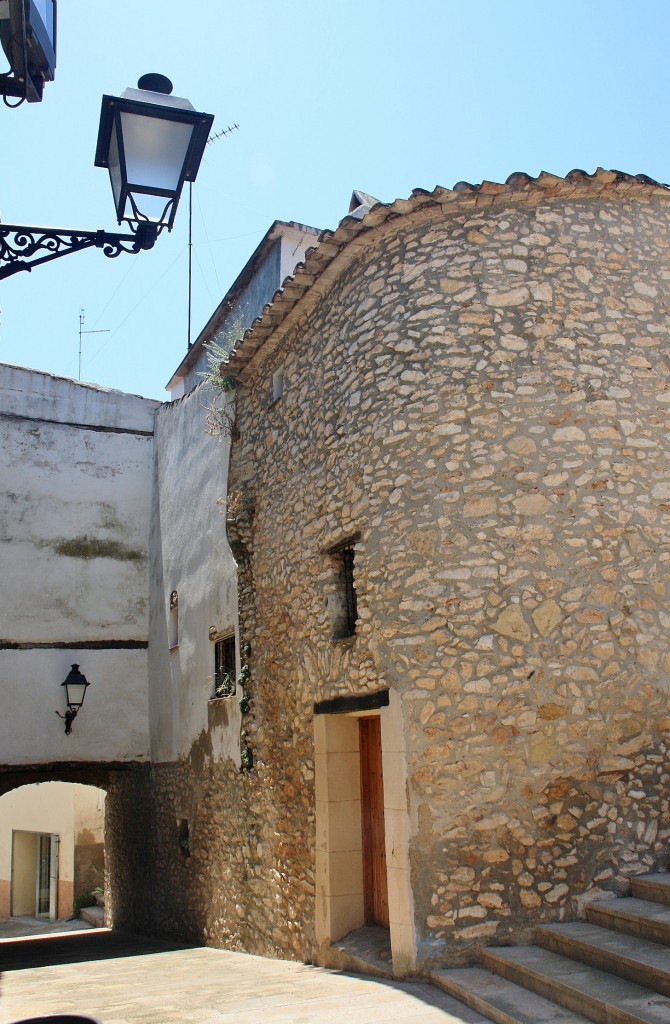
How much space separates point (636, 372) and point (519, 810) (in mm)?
3173

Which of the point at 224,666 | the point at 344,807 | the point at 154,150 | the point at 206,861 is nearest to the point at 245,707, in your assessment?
the point at 224,666

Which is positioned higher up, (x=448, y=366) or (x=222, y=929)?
(x=448, y=366)

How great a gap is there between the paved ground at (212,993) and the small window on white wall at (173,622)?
142 inches

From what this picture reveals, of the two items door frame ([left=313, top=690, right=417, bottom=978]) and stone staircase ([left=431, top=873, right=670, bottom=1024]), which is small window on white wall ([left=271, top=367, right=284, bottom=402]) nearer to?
door frame ([left=313, top=690, right=417, bottom=978])

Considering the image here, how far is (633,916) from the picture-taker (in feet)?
15.9

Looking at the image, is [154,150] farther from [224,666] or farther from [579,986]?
[224,666]

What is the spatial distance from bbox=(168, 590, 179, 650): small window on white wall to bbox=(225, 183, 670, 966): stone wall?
4157 millimetres

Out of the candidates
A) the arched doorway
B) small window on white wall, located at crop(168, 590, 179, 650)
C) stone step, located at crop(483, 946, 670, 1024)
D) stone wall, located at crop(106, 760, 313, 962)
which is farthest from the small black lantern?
the arched doorway

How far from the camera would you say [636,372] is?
6250 mm

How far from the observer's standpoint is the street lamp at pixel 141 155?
3549 millimetres

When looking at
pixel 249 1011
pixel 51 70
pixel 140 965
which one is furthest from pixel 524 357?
pixel 140 965

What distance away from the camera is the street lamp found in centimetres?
355

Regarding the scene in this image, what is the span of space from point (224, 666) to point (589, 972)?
18.5 feet

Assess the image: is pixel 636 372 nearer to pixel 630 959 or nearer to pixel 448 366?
pixel 448 366
